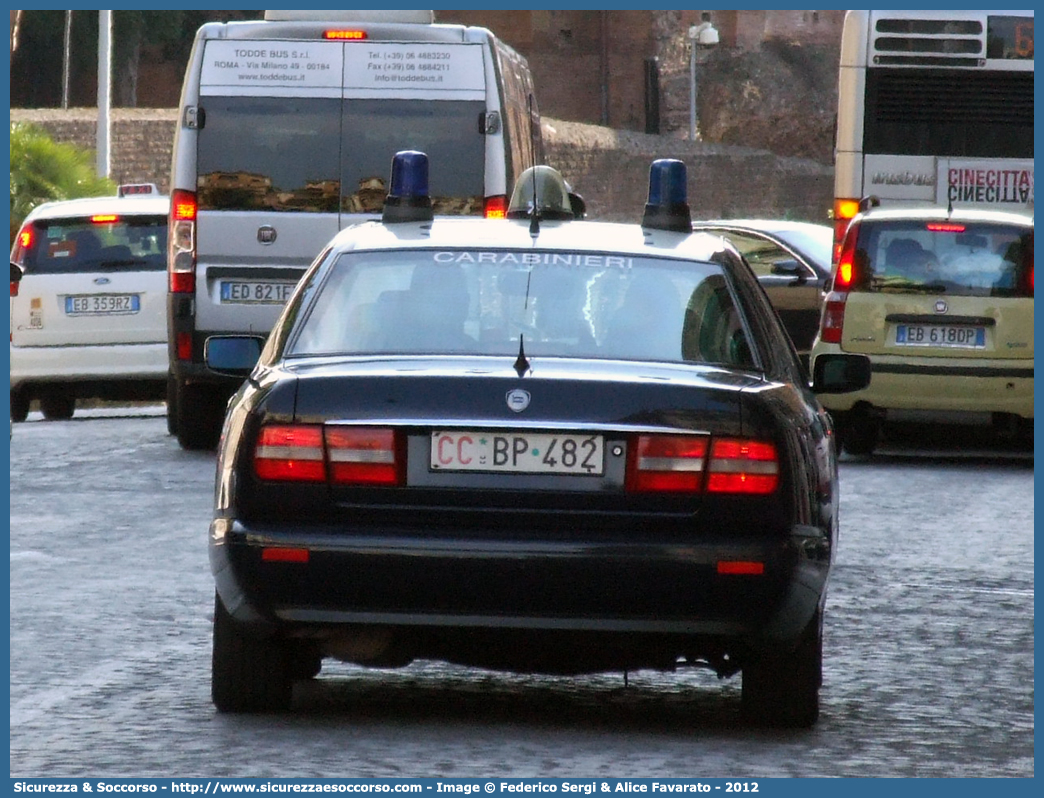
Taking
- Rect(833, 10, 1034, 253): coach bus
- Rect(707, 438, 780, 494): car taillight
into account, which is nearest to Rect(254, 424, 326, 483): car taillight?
Rect(707, 438, 780, 494): car taillight

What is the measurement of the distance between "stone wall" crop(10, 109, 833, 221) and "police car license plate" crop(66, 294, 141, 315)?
181 feet

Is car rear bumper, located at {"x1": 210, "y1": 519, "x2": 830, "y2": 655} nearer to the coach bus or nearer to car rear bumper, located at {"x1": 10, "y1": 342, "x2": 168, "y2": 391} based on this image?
car rear bumper, located at {"x1": 10, "y1": 342, "x2": 168, "y2": 391}

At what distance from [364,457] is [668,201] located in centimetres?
193

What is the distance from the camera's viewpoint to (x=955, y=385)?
16812mm

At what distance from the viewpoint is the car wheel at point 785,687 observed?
6.76 m

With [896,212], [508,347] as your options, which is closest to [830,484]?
[508,347]

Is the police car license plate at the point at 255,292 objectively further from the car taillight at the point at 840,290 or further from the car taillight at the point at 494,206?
the car taillight at the point at 840,290

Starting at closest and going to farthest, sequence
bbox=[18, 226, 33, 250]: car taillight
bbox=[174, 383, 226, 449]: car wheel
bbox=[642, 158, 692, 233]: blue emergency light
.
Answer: bbox=[642, 158, 692, 233]: blue emergency light < bbox=[174, 383, 226, 449]: car wheel < bbox=[18, 226, 33, 250]: car taillight

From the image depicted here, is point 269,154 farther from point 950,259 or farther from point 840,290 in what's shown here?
point 950,259

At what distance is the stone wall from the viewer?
7600 centimetres

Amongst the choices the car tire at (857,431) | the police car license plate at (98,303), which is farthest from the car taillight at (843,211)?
the police car license plate at (98,303)

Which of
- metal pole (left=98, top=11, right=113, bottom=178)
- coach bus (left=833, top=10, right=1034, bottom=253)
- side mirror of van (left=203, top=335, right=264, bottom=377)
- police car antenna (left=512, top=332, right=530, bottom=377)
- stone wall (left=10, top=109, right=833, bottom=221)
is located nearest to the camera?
police car antenna (left=512, top=332, right=530, bottom=377)

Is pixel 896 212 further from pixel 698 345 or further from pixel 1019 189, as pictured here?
pixel 698 345

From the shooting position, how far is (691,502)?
6301 mm
